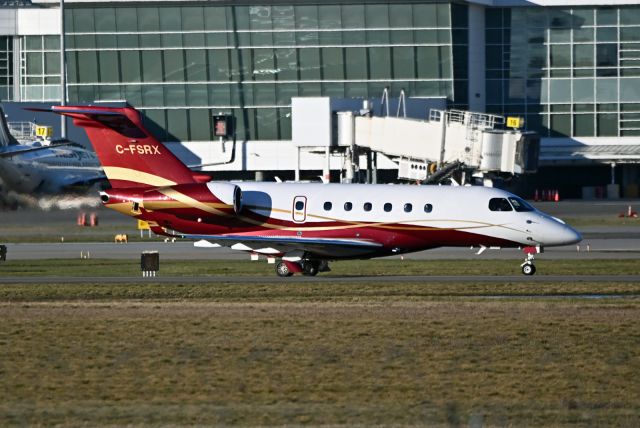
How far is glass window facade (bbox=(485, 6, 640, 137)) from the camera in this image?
110 m

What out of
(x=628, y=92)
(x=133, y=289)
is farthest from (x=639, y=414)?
(x=628, y=92)

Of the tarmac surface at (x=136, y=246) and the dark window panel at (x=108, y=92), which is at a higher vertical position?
the dark window panel at (x=108, y=92)

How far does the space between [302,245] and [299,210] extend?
1598mm

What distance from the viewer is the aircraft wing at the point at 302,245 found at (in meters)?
46.8

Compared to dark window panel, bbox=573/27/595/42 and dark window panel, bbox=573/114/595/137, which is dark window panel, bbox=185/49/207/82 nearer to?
dark window panel, bbox=573/27/595/42

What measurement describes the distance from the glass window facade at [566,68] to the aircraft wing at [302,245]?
66.0 meters

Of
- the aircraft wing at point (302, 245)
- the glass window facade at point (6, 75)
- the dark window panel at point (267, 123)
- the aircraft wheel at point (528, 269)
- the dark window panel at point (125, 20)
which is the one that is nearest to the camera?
the aircraft wing at point (302, 245)

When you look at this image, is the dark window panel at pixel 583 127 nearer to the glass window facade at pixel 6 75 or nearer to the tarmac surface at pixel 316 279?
the glass window facade at pixel 6 75

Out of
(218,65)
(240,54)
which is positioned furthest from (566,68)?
(218,65)

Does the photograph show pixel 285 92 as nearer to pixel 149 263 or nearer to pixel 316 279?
pixel 149 263

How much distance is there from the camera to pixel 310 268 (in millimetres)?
48625

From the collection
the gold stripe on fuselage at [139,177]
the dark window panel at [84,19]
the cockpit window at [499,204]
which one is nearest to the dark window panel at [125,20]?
the dark window panel at [84,19]

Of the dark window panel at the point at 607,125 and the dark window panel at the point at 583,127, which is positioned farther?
the dark window panel at the point at 583,127

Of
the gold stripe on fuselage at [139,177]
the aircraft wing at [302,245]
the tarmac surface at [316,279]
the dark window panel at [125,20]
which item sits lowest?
the tarmac surface at [316,279]
